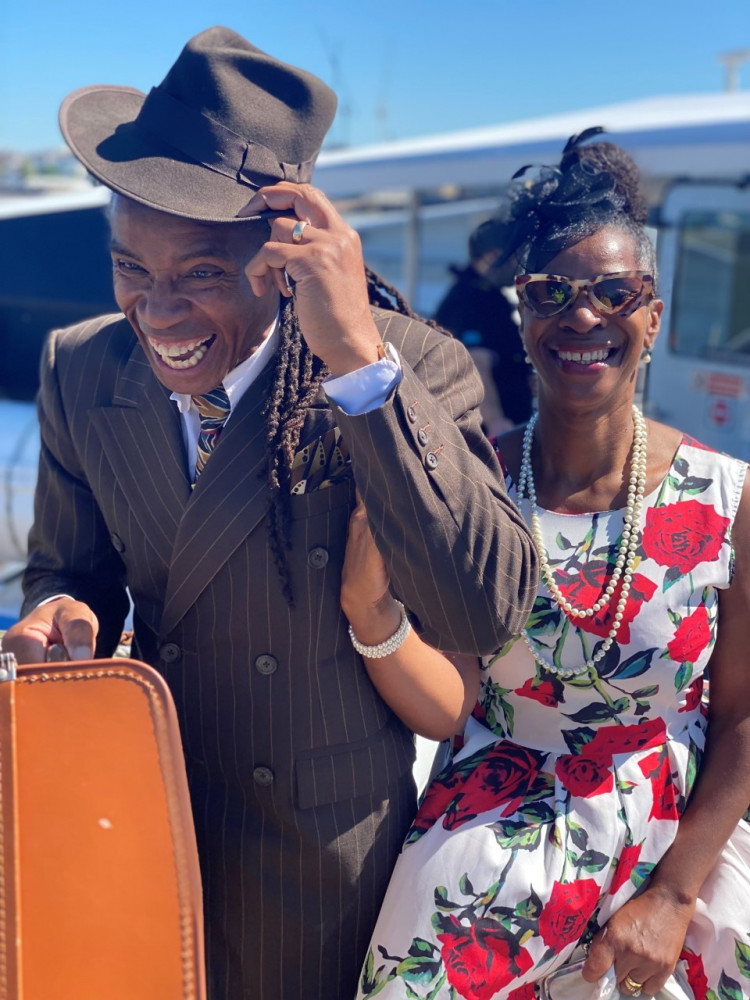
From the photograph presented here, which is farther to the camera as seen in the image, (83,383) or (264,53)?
(83,383)

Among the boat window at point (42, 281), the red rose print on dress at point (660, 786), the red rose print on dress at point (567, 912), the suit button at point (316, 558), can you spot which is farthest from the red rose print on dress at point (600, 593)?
the boat window at point (42, 281)

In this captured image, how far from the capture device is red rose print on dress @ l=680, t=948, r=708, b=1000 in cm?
172

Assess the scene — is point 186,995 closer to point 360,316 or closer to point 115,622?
point 115,622

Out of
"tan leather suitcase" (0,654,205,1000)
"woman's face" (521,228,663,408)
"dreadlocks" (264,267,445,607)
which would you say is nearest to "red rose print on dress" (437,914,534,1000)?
"tan leather suitcase" (0,654,205,1000)

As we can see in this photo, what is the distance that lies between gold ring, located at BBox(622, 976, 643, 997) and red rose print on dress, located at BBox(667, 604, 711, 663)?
0.56m

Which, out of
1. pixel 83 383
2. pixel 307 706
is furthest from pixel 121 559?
pixel 307 706

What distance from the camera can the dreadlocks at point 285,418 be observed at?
148 centimetres

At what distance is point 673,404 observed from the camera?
6.88 meters

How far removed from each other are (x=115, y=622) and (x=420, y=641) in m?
0.60

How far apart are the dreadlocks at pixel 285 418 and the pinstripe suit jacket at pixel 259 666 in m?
0.02

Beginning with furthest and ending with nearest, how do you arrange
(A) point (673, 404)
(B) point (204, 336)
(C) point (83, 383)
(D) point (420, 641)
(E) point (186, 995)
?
(A) point (673, 404) → (C) point (83, 383) → (D) point (420, 641) → (B) point (204, 336) → (E) point (186, 995)

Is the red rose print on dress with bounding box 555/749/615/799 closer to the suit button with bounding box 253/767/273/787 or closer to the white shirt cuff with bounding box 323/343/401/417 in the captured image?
the suit button with bounding box 253/767/273/787

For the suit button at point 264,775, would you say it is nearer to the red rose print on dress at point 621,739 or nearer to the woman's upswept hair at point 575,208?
the red rose print on dress at point 621,739

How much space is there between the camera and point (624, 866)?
171 cm
